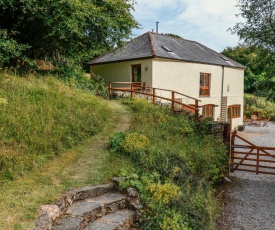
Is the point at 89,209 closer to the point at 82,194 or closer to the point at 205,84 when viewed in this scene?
the point at 82,194

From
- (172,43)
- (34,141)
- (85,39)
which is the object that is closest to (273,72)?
(172,43)

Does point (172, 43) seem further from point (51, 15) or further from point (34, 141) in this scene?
point (34, 141)

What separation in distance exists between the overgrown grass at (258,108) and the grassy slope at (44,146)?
80.4ft

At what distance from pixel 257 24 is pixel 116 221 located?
415 inches

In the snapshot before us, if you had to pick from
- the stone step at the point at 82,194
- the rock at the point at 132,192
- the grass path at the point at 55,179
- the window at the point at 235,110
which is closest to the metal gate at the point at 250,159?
the grass path at the point at 55,179

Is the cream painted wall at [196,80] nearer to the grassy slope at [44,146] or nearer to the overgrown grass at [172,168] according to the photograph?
the overgrown grass at [172,168]

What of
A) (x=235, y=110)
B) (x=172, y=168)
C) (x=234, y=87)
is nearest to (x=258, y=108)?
(x=235, y=110)

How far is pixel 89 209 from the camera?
4457 mm

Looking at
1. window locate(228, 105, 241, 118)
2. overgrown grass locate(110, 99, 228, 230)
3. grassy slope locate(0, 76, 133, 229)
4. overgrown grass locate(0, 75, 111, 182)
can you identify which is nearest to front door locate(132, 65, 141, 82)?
overgrown grass locate(110, 99, 228, 230)

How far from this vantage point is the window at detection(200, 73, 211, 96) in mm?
18516

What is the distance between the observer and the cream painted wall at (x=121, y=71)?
1497cm

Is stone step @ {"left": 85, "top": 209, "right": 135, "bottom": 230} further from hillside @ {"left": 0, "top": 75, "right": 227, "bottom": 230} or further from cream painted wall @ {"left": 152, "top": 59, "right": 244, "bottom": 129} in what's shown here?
cream painted wall @ {"left": 152, "top": 59, "right": 244, "bottom": 129}

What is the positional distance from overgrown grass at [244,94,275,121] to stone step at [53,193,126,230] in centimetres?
2766

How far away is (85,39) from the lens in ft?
39.7
